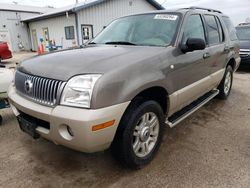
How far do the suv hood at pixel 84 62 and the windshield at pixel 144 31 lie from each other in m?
0.32

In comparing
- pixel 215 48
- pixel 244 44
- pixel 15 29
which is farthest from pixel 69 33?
pixel 215 48

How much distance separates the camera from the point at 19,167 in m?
2.74

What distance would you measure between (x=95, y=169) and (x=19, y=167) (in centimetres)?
93

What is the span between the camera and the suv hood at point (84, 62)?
217 cm

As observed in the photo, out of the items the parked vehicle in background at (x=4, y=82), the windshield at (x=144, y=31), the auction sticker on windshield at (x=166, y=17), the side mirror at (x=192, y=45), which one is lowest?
the parked vehicle in background at (x=4, y=82)

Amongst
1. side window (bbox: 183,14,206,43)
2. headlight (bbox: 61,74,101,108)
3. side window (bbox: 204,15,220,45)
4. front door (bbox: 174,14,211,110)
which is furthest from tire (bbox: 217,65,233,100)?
headlight (bbox: 61,74,101,108)

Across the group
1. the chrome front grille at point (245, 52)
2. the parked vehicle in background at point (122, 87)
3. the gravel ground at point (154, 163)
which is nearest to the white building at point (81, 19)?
the chrome front grille at point (245, 52)

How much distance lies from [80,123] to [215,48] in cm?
311

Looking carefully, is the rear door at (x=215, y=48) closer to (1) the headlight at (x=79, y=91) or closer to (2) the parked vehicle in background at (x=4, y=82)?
(1) the headlight at (x=79, y=91)

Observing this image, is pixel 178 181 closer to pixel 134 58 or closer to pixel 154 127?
pixel 154 127

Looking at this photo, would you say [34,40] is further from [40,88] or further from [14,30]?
[40,88]

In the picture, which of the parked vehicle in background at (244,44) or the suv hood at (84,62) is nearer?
the suv hood at (84,62)

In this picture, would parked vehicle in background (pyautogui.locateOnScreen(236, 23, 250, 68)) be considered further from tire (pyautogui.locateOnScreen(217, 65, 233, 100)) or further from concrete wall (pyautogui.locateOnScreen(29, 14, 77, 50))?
concrete wall (pyautogui.locateOnScreen(29, 14, 77, 50))

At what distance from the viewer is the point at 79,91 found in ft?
6.73
